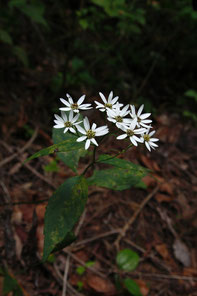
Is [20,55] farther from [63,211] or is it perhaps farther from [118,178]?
[63,211]

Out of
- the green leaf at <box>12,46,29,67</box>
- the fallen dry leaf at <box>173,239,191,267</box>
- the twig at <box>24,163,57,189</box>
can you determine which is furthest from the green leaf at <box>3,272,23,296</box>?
the green leaf at <box>12,46,29,67</box>

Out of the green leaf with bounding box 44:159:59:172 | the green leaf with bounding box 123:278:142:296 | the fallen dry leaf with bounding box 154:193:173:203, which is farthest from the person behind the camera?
the fallen dry leaf with bounding box 154:193:173:203

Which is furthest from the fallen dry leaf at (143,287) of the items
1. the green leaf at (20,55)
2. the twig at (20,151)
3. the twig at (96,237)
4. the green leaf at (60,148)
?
the green leaf at (20,55)

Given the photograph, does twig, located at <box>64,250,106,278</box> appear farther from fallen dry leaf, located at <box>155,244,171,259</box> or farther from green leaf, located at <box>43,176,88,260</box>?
green leaf, located at <box>43,176,88,260</box>

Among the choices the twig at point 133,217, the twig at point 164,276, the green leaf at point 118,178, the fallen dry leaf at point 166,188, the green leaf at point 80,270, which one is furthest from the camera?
the fallen dry leaf at point 166,188

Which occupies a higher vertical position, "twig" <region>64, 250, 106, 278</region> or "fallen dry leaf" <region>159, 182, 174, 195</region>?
"fallen dry leaf" <region>159, 182, 174, 195</region>

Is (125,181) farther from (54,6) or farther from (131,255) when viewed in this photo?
(54,6)

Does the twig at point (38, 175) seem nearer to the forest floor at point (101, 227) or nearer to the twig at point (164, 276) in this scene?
the forest floor at point (101, 227)
